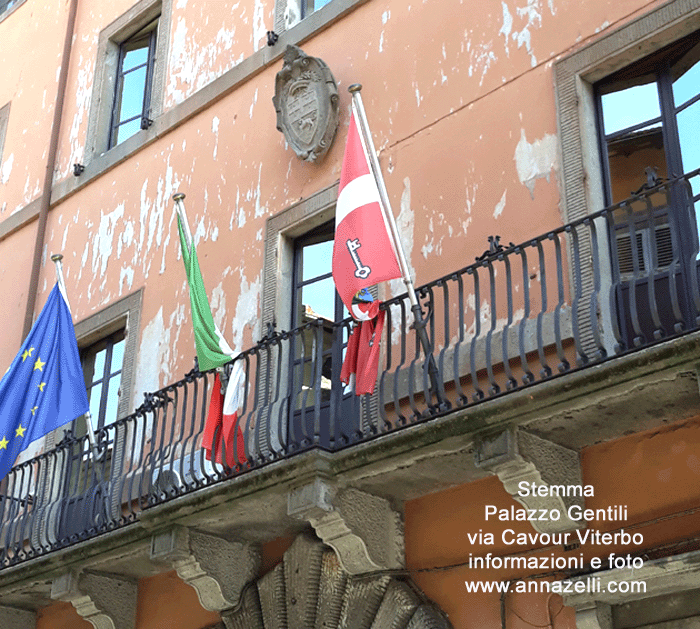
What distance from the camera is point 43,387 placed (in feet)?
32.7

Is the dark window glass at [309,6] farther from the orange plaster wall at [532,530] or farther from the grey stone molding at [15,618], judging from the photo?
the grey stone molding at [15,618]

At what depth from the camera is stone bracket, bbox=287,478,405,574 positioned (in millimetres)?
7641

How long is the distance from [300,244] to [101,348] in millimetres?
3057

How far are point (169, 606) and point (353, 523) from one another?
2609 millimetres

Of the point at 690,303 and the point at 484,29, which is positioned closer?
the point at 690,303

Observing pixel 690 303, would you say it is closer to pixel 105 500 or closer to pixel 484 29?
pixel 484 29

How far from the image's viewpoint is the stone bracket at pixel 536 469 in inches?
270

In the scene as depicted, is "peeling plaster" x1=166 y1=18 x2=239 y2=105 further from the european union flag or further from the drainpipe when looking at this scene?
the european union flag

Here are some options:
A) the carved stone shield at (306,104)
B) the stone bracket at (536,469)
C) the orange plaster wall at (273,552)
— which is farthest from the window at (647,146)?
the orange plaster wall at (273,552)

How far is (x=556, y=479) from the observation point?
7031 mm

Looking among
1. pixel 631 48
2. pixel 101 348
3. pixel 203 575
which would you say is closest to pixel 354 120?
pixel 631 48

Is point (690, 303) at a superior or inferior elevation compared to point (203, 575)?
superior

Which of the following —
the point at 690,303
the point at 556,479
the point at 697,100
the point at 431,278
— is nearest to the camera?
the point at 690,303

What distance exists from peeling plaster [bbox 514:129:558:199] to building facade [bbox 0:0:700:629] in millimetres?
18
